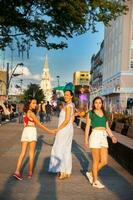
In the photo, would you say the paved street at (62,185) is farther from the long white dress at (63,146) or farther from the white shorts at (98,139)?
the white shorts at (98,139)

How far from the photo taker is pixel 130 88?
89500mm

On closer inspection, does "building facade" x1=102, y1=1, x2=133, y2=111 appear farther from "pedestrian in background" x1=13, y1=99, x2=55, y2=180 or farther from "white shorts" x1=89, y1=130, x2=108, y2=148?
"white shorts" x1=89, y1=130, x2=108, y2=148

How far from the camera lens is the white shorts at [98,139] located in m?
10.9

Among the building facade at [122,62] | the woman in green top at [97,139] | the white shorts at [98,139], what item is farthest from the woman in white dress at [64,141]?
the building facade at [122,62]

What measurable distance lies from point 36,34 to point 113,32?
78.6 meters

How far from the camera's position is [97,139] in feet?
35.8

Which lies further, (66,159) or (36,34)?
(36,34)

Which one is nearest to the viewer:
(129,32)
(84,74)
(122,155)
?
(122,155)

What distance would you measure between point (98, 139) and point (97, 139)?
2 cm

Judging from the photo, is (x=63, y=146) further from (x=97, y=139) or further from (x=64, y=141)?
(x=97, y=139)

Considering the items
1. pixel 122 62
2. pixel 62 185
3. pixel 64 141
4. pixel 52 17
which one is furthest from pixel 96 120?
pixel 122 62

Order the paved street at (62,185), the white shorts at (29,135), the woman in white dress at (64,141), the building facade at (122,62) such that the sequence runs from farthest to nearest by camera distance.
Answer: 1. the building facade at (122,62)
2. the woman in white dress at (64,141)
3. the white shorts at (29,135)
4. the paved street at (62,185)

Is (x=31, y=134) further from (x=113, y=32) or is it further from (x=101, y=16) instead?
(x=113, y=32)

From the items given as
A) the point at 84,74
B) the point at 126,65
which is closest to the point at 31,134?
the point at 126,65
